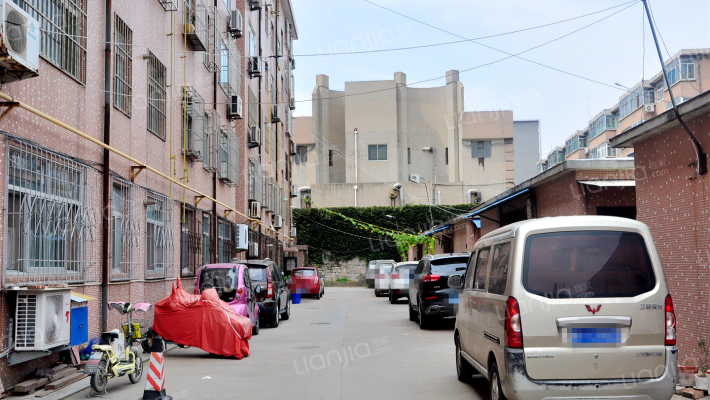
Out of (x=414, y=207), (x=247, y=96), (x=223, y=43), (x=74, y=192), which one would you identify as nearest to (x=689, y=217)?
(x=74, y=192)

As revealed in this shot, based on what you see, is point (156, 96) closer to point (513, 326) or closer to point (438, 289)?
point (438, 289)

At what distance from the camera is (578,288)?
6.17 metres

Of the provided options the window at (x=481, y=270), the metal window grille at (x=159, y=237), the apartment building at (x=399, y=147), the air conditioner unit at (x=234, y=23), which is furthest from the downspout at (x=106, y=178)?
the apartment building at (x=399, y=147)

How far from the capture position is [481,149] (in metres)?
54.9

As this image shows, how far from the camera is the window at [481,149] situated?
54688 mm

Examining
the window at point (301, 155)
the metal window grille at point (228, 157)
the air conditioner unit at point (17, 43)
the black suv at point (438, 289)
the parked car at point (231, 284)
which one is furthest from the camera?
the window at point (301, 155)

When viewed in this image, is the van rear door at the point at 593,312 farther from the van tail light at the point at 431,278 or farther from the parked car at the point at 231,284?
the van tail light at the point at 431,278

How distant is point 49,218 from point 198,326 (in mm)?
3312

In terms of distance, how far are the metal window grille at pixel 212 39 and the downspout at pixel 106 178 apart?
26.5ft

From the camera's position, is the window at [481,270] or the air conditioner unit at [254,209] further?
the air conditioner unit at [254,209]

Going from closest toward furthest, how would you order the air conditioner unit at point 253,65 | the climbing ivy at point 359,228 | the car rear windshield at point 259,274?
the car rear windshield at point 259,274 → the air conditioner unit at point 253,65 → the climbing ivy at point 359,228

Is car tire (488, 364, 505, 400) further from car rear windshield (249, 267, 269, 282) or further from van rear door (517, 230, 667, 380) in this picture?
car rear windshield (249, 267, 269, 282)

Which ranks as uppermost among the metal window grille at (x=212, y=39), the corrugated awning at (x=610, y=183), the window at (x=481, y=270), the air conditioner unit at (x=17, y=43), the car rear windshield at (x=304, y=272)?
the metal window grille at (x=212, y=39)

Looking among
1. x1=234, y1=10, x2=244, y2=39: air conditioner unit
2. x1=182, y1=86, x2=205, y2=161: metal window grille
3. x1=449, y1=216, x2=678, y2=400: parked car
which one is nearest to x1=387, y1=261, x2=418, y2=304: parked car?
x1=234, y1=10, x2=244, y2=39: air conditioner unit
